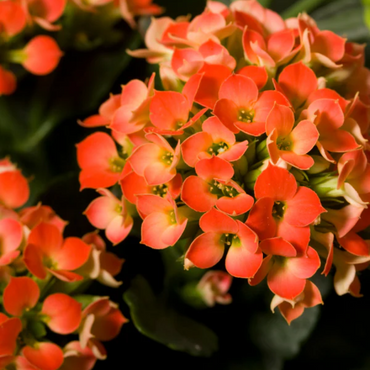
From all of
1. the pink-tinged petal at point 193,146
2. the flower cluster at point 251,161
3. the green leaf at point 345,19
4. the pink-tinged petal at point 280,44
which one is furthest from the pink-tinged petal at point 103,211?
the green leaf at point 345,19

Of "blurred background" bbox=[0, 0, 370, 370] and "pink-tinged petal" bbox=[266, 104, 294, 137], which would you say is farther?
"blurred background" bbox=[0, 0, 370, 370]

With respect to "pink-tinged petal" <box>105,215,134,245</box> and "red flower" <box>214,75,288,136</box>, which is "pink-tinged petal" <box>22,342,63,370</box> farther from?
"red flower" <box>214,75,288,136</box>

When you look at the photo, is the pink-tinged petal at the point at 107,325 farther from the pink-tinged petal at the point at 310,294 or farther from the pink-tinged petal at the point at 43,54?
the pink-tinged petal at the point at 43,54

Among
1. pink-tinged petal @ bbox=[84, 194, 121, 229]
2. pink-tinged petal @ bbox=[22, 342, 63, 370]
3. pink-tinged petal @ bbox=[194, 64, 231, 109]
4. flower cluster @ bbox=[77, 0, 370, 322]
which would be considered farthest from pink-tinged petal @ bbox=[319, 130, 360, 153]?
pink-tinged petal @ bbox=[22, 342, 63, 370]

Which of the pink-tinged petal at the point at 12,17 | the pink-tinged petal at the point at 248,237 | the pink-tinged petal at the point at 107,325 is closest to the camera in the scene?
the pink-tinged petal at the point at 248,237

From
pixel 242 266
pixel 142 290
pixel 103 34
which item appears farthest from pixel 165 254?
pixel 103 34

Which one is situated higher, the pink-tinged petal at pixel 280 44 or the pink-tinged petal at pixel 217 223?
the pink-tinged petal at pixel 280 44
